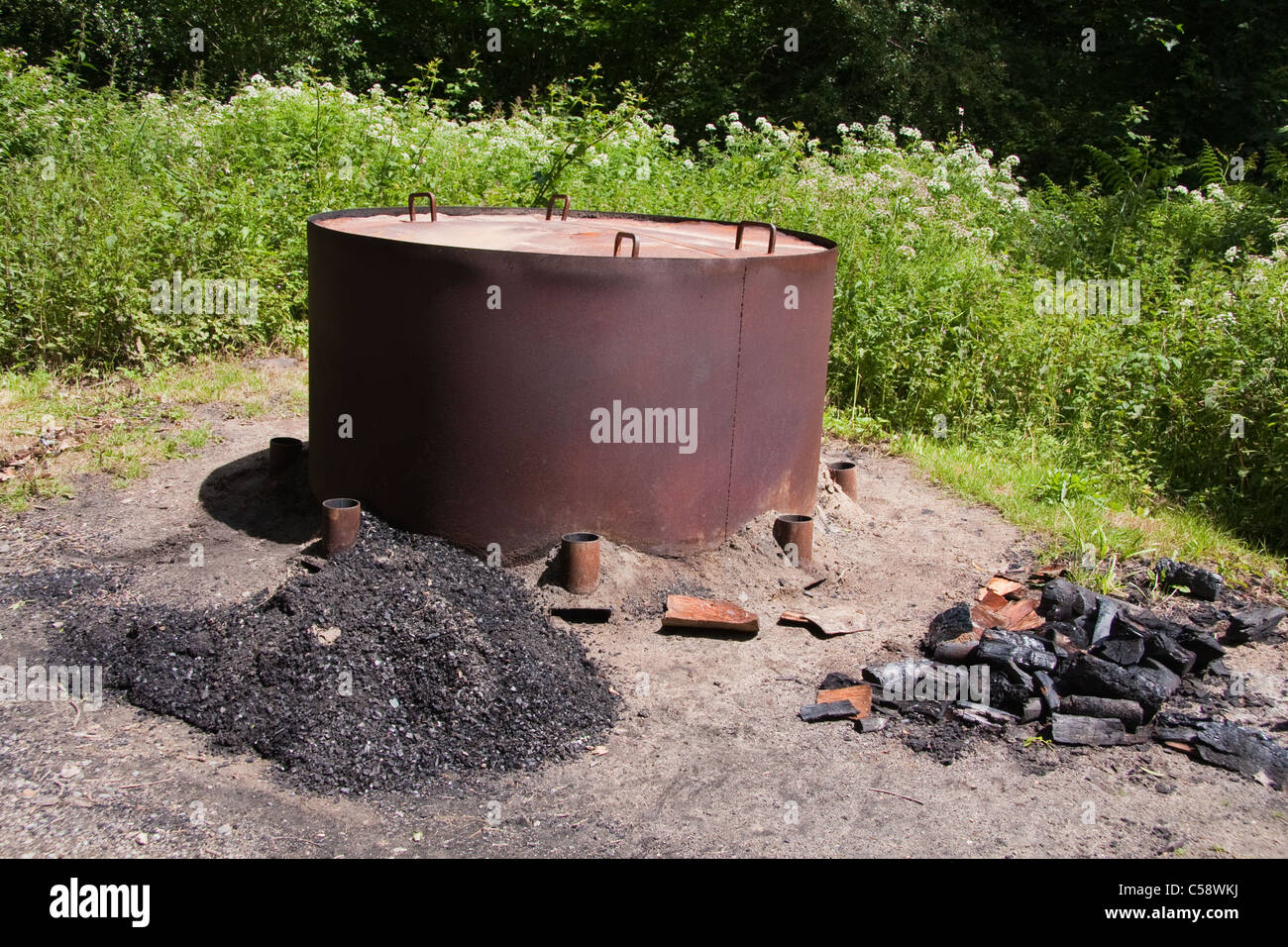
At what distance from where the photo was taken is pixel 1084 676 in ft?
12.9

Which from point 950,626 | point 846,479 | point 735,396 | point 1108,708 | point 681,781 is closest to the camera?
point 681,781

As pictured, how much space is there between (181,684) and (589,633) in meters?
1.49

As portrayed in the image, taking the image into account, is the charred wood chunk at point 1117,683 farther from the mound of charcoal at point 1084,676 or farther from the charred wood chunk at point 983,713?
the charred wood chunk at point 983,713

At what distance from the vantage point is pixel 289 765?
3.45m

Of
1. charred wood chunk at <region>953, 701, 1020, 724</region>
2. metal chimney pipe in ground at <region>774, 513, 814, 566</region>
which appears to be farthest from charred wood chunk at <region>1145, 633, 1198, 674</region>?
metal chimney pipe in ground at <region>774, 513, 814, 566</region>

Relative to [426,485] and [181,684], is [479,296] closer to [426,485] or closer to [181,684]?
[426,485]

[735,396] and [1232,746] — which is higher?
[735,396]

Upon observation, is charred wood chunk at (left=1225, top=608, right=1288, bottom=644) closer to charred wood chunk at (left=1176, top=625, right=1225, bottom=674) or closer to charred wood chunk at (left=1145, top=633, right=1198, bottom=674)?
charred wood chunk at (left=1176, top=625, right=1225, bottom=674)

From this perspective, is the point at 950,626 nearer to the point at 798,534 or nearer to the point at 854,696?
the point at 854,696

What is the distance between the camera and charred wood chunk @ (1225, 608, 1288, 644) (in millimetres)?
4531

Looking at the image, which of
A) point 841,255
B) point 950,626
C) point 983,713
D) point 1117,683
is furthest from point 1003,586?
point 841,255

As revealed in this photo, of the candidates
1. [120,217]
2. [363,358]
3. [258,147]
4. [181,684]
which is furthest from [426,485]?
[258,147]

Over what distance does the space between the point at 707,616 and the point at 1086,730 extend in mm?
1450

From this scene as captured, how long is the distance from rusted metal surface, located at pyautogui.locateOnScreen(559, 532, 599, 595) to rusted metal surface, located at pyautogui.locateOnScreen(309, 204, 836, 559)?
0.12 metres
